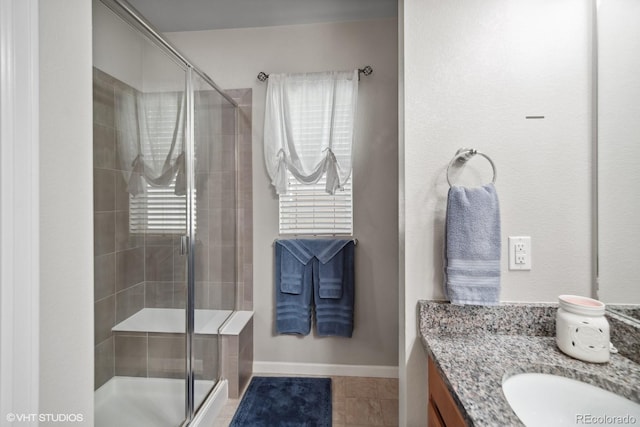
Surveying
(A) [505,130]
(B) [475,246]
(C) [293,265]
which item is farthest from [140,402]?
(A) [505,130]

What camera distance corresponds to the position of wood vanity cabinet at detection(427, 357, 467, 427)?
817 mm

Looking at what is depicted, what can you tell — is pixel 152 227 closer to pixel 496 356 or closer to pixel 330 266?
pixel 330 266

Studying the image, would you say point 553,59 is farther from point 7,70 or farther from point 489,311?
Answer: point 7,70

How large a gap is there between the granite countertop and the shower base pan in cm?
131

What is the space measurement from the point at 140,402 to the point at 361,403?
1290 millimetres

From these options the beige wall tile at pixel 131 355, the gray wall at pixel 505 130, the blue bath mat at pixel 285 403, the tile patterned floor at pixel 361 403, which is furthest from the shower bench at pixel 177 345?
the gray wall at pixel 505 130

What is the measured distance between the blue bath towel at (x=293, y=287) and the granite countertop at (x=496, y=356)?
1.19 meters

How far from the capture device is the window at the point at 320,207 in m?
2.22

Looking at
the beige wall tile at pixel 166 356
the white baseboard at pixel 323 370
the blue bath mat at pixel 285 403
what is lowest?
the blue bath mat at pixel 285 403

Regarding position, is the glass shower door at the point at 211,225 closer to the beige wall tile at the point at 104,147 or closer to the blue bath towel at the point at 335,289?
the beige wall tile at the point at 104,147

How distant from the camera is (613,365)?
90cm


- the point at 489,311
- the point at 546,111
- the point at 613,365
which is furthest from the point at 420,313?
the point at 546,111

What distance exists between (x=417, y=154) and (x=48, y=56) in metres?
1.15

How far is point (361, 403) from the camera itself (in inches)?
76.5
